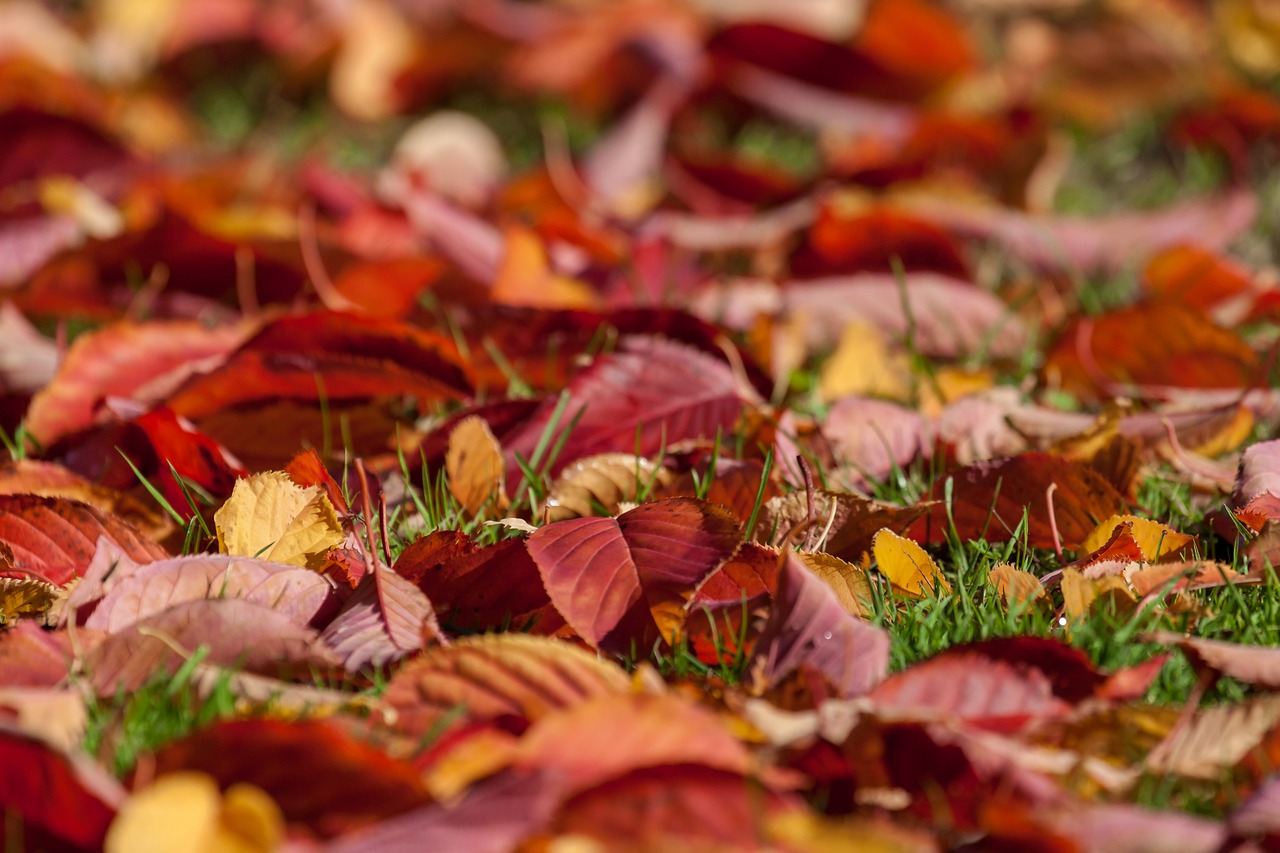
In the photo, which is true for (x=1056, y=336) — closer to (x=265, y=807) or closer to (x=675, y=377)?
(x=675, y=377)

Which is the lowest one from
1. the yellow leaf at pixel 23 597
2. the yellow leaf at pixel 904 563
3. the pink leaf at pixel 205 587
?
the yellow leaf at pixel 23 597

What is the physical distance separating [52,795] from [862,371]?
117cm

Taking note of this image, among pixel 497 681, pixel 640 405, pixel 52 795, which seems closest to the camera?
pixel 52 795

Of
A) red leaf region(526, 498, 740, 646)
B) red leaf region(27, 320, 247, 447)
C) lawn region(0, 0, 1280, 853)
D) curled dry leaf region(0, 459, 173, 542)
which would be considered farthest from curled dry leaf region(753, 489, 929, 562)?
red leaf region(27, 320, 247, 447)

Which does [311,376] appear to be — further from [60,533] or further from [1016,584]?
[1016,584]

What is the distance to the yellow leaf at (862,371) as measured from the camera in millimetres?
1804

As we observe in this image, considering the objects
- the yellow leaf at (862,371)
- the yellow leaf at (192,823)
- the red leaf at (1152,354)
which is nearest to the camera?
the yellow leaf at (192,823)

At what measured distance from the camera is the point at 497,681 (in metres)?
1.05

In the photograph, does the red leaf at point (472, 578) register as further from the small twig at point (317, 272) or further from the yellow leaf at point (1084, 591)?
the small twig at point (317, 272)

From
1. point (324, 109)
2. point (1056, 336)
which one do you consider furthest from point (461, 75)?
point (1056, 336)

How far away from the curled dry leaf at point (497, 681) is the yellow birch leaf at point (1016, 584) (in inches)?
14.6

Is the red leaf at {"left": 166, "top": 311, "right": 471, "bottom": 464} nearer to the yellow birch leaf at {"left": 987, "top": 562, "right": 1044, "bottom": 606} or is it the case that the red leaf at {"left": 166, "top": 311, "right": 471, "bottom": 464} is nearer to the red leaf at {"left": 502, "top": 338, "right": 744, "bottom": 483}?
the red leaf at {"left": 502, "top": 338, "right": 744, "bottom": 483}

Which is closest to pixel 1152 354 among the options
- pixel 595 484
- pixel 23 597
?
pixel 595 484

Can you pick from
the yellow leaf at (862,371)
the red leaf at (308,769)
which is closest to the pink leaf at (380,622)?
the red leaf at (308,769)
